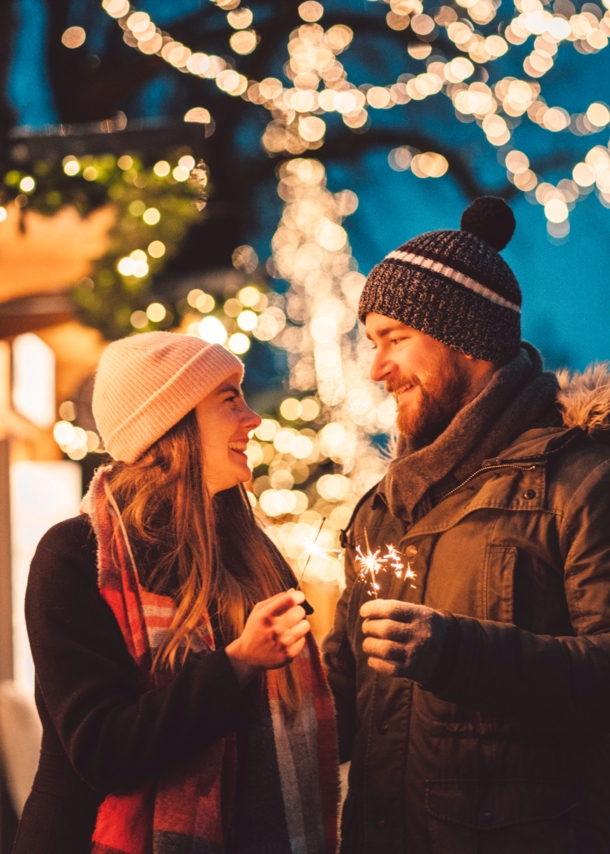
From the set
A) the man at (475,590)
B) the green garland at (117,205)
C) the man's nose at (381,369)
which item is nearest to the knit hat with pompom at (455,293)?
the man at (475,590)

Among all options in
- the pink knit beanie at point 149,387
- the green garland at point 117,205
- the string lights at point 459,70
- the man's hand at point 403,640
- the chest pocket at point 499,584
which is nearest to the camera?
the man's hand at point 403,640

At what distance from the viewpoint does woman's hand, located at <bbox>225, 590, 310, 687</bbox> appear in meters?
1.85

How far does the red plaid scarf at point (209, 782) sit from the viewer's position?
6.09 feet

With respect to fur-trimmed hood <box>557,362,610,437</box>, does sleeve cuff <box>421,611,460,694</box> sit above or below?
below

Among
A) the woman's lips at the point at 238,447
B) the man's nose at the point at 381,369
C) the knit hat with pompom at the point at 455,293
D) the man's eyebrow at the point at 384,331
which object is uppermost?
the knit hat with pompom at the point at 455,293

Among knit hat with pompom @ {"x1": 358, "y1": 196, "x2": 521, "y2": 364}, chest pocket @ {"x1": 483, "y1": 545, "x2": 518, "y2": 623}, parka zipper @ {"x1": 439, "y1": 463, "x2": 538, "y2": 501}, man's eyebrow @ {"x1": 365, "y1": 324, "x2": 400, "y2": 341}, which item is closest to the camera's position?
chest pocket @ {"x1": 483, "y1": 545, "x2": 518, "y2": 623}

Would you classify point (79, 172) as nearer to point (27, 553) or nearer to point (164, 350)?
point (27, 553)

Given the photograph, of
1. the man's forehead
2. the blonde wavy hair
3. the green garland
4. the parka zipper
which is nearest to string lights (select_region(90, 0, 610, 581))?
the green garland

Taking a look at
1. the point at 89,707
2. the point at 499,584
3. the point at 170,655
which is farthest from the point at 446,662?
the point at 89,707

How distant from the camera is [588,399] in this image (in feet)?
7.13

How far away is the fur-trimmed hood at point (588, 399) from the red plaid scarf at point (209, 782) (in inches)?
36.8

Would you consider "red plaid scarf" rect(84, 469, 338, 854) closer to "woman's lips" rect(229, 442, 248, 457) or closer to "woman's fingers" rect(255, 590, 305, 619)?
"woman's fingers" rect(255, 590, 305, 619)

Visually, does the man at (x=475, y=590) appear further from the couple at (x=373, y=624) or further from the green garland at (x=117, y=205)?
the green garland at (x=117, y=205)

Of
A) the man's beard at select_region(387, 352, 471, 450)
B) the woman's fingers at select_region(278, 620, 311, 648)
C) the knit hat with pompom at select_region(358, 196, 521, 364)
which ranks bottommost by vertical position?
the woman's fingers at select_region(278, 620, 311, 648)
